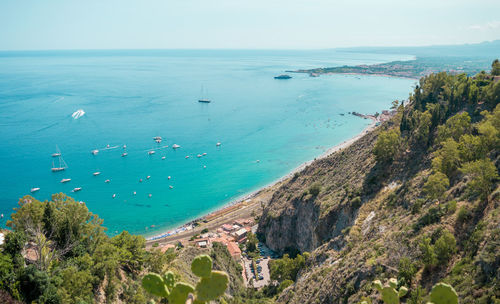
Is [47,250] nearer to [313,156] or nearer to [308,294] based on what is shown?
[308,294]

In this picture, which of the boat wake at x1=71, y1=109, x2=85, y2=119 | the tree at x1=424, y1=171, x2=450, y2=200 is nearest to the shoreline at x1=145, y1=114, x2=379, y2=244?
the tree at x1=424, y1=171, x2=450, y2=200

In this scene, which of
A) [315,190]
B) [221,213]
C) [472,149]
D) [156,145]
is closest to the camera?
[472,149]

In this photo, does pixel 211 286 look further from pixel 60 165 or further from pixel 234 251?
pixel 60 165

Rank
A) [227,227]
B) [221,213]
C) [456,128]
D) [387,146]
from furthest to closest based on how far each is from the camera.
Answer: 1. [221,213]
2. [227,227]
3. [387,146]
4. [456,128]

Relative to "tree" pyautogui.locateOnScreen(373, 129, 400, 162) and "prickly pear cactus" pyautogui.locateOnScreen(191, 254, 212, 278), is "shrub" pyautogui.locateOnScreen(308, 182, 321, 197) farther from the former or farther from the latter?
"prickly pear cactus" pyautogui.locateOnScreen(191, 254, 212, 278)

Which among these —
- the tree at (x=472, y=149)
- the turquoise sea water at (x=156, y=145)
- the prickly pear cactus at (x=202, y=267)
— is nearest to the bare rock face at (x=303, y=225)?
the tree at (x=472, y=149)

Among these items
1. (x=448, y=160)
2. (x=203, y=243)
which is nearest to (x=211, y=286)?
(x=448, y=160)
